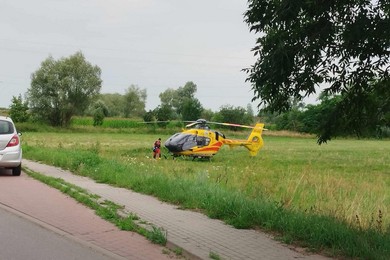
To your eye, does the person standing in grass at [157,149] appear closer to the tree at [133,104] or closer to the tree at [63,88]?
the tree at [63,88]

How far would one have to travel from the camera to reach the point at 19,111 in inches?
3105

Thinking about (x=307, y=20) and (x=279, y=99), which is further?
(x=279, y=99)

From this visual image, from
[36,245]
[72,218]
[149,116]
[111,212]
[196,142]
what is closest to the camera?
[36,245]

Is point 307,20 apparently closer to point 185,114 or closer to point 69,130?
point 69,130

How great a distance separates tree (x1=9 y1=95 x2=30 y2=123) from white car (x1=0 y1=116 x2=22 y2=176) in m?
66.4

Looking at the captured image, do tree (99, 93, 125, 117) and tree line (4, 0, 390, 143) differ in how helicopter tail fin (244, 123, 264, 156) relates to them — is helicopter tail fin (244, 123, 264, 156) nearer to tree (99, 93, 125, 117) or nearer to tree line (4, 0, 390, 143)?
tree line (4, 0, 390, 143)

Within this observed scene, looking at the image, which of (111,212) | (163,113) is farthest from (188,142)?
(163,113)

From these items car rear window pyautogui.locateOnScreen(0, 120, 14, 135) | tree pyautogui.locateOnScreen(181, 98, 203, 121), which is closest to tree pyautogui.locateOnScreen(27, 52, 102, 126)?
tree pyautogui.locateOnScreen(181, 98, 203, 121)

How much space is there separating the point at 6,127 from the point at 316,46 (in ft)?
40.9

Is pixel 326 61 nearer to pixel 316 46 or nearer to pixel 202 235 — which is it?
pixel 316 46

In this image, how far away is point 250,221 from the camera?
805cm

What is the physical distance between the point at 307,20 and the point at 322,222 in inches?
131

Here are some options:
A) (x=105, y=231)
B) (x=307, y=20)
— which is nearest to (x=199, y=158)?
Answer: (x=105, y=231)

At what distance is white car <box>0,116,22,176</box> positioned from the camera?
1480cm
